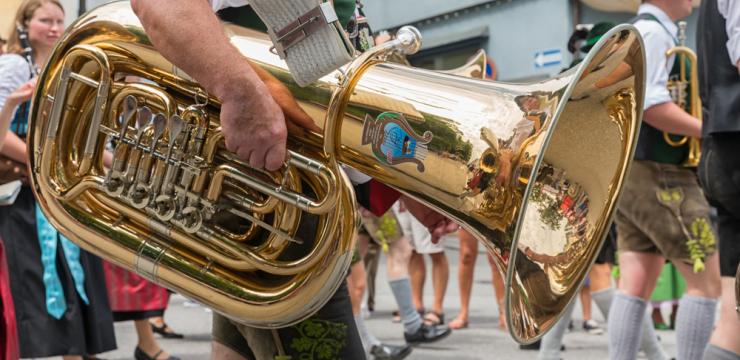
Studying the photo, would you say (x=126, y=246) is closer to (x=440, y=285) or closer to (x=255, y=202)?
(x=255, y=202)

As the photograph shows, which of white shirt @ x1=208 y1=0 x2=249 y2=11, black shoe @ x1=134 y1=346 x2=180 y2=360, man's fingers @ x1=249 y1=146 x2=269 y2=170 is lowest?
black shoe @ x1=134 y1=346 x2=180 y2=360

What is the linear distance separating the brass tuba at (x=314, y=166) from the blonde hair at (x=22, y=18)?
230cm

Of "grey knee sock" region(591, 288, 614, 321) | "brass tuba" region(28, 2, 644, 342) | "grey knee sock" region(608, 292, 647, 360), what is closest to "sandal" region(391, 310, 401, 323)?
"grey knee sock" region(591, 288, 614, 321)

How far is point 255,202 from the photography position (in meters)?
1.86

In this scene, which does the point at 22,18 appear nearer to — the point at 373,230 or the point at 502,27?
the point at 373,230

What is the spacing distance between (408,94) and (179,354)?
160 inches

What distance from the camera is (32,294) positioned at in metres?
4.13

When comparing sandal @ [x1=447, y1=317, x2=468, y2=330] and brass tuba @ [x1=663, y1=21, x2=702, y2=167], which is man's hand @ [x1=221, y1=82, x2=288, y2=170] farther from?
sandal @ [x1=447, y1=317, x2=468, y2=330]

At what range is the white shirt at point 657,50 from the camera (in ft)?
12.4

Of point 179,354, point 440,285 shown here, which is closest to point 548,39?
point 440,285

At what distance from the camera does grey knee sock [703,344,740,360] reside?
2.72 metres

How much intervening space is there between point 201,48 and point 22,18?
9.57 feet

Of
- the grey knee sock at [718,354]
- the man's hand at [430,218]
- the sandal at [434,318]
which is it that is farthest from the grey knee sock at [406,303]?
the man's hand at [430,218]

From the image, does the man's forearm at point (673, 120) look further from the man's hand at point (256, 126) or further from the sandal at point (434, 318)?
the sandal at point (434, 318)
